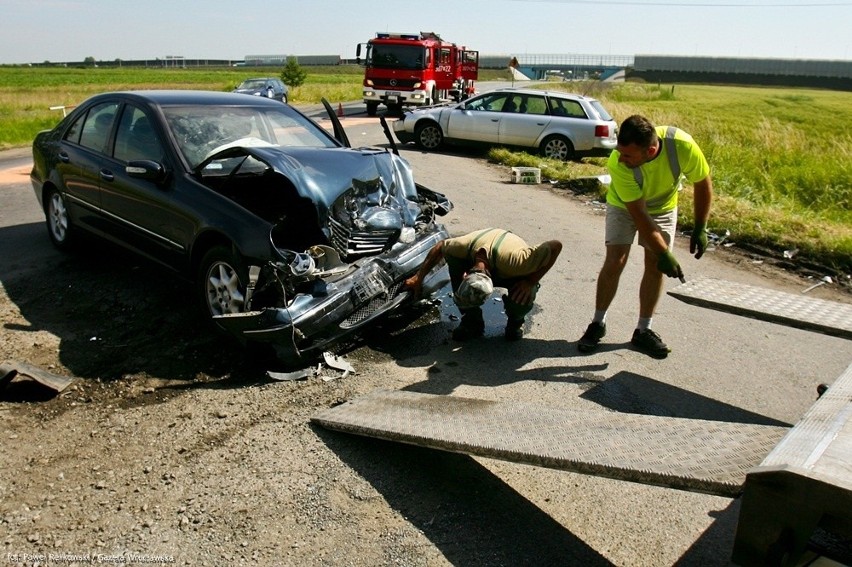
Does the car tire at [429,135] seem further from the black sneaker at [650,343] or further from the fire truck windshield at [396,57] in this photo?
the black sneaker at [650,343]

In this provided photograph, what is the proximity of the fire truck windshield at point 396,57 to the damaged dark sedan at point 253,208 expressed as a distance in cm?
1888

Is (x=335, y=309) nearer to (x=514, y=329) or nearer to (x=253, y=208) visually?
(x=253, y=208)

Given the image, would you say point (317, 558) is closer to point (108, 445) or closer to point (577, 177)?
point (108, 445)

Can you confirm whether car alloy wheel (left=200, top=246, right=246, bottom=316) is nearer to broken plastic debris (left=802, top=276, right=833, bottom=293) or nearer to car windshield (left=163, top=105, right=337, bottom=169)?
car windshield (left=163, top=105, right=337, bottom=169)

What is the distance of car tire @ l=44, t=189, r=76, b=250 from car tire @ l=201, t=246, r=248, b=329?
2.48 m

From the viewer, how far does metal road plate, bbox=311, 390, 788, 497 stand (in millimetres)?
2705

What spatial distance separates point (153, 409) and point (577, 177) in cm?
934

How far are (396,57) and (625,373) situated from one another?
21.8 meters

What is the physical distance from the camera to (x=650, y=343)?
5133mm

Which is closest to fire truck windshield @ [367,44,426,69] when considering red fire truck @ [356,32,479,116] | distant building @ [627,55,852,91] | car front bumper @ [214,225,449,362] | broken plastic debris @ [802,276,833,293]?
red fire truck @ [356,32,479,116]

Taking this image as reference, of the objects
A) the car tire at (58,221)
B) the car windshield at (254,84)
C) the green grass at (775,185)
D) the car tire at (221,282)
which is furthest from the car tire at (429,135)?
the car windshield at (254,84)

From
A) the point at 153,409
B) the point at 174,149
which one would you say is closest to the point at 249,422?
the point at 153,409

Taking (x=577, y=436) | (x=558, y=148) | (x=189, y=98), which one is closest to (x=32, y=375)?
(x=189, y=98)

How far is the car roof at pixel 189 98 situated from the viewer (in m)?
5.90
